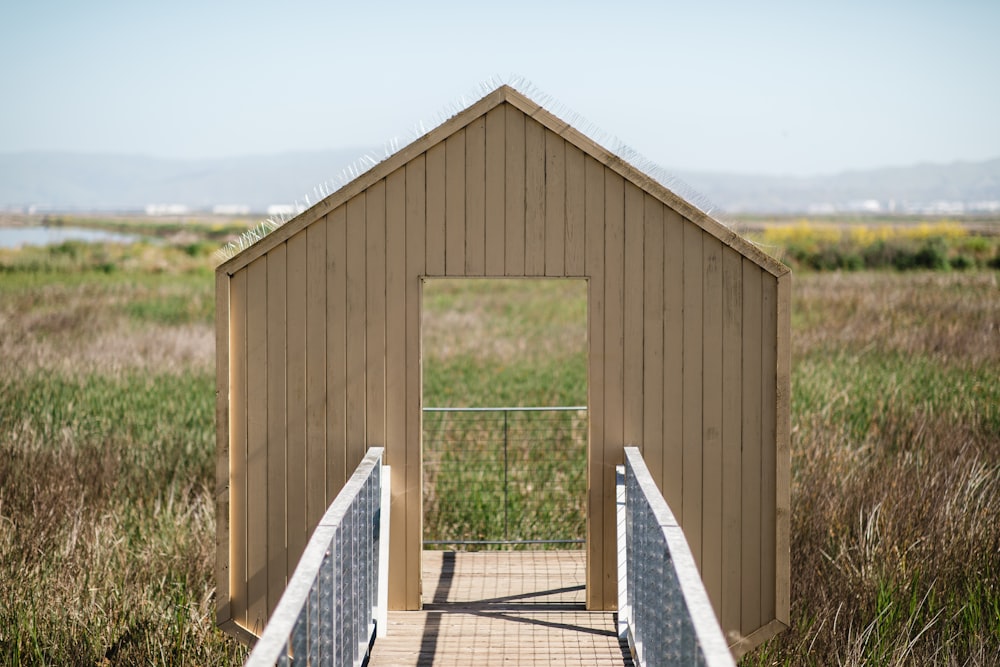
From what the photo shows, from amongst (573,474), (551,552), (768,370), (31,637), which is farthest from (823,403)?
(31,637)

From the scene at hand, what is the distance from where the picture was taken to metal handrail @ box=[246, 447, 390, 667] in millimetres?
3682

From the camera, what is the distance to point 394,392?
6.74m

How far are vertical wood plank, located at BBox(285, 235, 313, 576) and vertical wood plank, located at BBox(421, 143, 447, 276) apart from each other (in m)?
0.77

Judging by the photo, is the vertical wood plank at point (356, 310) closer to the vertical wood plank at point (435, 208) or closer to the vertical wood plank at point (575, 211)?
the vertical wood plank at point (435, 208)

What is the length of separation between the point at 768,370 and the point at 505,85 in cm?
235

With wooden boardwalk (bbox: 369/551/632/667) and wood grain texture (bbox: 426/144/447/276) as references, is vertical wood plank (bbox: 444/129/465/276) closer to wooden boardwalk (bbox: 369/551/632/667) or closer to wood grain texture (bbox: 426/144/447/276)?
wood grain texture (bbox: 426/144/447/276)

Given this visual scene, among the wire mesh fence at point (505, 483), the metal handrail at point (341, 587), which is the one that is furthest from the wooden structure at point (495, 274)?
the wire mesh fence at point (505, 483)

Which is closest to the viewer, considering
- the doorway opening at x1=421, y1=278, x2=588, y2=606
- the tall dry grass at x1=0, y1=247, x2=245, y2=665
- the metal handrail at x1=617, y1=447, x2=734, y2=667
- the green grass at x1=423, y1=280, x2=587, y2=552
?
the metal handrail at x1=617, y1=447, x2=734, y2=667

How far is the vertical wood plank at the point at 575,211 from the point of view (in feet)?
22.0

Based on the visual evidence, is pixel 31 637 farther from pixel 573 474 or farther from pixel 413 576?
pixel 573 474

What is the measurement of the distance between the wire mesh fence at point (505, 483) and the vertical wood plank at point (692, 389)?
75.2 inches

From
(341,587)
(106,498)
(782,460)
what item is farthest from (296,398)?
(106,498)

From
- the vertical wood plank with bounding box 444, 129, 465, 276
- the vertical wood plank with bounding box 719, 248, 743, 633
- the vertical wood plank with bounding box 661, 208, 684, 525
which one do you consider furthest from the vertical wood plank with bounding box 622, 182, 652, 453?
the vertical wood plank with bounding box 444, 129, 465, 276

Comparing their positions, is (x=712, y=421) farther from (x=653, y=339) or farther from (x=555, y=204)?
(x=555, y=204)
